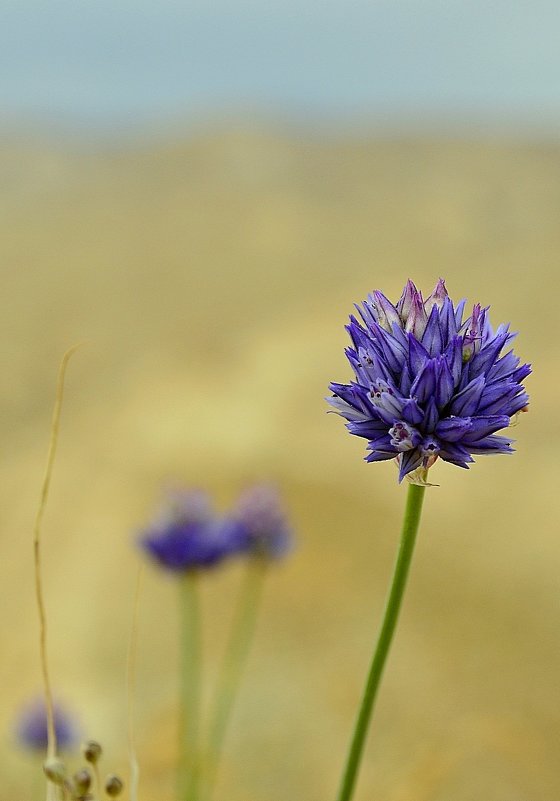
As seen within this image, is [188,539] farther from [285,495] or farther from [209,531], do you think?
[285,495]

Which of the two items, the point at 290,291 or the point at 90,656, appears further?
the point at 290,291

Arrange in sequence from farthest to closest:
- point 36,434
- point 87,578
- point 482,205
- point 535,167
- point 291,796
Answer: point 535,167 → point 482,205 → point 36,434 → point 87,578 → point 291,796

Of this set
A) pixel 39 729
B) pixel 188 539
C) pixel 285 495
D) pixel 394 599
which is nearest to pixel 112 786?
pixel 394 599

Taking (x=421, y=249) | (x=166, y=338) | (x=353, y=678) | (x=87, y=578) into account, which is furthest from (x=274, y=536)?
(x=421, y=249)

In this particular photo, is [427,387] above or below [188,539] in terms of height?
above

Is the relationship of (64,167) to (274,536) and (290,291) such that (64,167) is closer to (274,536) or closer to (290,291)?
(290,291)

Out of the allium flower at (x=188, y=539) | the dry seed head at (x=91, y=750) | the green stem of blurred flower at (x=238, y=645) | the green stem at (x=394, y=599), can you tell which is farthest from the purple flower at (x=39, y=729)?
the green stem at (x=394, y=599)
